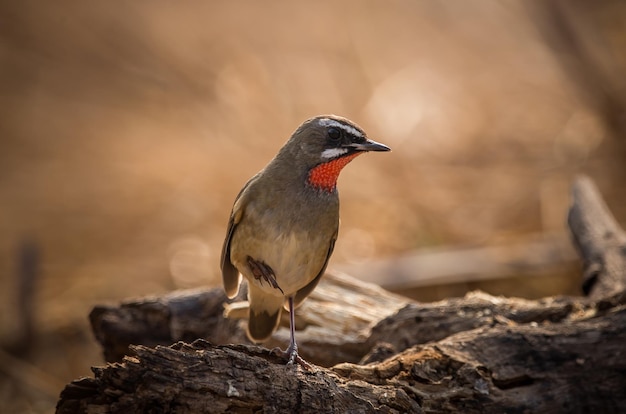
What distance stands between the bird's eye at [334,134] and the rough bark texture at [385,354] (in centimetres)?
123

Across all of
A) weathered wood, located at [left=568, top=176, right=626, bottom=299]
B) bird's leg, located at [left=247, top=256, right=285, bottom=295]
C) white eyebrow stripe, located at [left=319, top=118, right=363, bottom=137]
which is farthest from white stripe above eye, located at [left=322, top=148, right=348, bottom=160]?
weathered wood, located at [left=568, top=176, right=626, bottom=299]

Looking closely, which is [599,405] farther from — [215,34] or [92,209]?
[215,34]

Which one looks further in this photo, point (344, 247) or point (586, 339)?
point (344, 247)

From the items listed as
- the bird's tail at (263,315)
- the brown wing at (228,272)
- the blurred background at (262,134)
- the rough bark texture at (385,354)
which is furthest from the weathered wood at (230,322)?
the blurred background at (262,134)

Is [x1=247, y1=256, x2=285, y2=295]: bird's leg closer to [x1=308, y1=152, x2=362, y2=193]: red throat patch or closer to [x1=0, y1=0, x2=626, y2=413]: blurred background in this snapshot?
[x1=308, y1=152, x2=362, y2=193]: red throat patch

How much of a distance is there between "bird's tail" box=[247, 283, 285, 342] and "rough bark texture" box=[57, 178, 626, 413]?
1.09ft

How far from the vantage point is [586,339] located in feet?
15.3

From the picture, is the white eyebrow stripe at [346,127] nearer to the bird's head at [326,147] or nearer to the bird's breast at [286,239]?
the bird's head at [326,147]

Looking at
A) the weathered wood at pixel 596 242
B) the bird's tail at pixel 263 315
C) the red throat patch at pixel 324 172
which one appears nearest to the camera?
the red throat patch at pixel 324 172

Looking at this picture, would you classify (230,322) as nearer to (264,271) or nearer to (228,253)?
(228,253)

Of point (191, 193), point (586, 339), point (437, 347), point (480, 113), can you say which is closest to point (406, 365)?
point (437, 347)

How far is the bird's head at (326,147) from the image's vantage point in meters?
4.59

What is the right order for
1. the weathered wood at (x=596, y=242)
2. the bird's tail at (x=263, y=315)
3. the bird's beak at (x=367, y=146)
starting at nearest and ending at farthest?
the bird's beak at (x=367, y=146) < the bird's tail at (x=263, y=315) < the weathered wood at (x=596, y=242)

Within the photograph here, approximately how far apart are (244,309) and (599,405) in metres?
2.25
